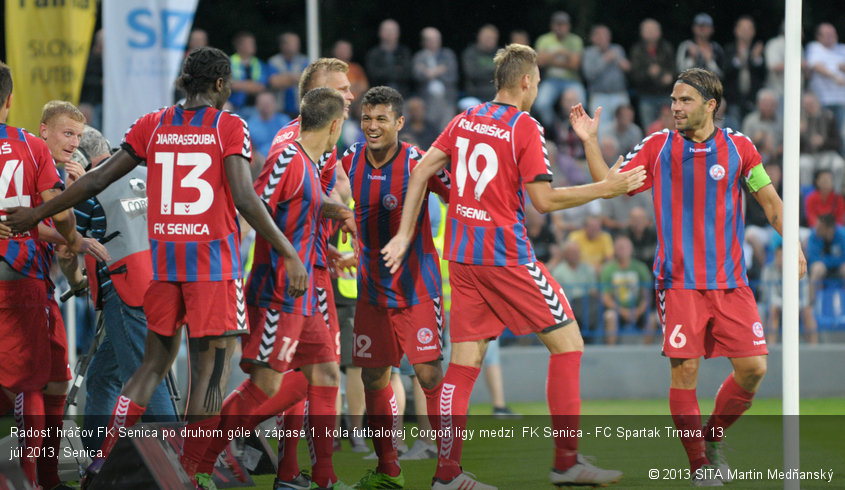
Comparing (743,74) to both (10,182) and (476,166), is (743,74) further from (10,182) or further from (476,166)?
(10,182)

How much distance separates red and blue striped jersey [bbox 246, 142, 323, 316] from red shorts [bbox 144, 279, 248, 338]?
23cm

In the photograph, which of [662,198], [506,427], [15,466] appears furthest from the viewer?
[506,427]

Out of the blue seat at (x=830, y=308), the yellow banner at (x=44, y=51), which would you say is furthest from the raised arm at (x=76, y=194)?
the blue seat at (x=830, y=308)

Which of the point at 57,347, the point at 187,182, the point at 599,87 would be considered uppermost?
the point at 599,87

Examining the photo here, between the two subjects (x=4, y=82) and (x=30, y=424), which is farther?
(x=4, y=82)

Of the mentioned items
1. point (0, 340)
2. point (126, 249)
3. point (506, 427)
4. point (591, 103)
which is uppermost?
point (591, 103)

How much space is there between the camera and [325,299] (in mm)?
6273

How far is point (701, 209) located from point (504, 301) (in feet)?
4.28

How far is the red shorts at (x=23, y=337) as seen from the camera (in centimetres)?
580

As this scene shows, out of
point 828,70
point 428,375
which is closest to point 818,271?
point 828,70

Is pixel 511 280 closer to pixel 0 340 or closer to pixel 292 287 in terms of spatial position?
pixel 292 287

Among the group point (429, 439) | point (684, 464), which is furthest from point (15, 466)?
point (684, 464)

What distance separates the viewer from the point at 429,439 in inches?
318

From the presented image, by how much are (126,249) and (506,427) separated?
4.13m
